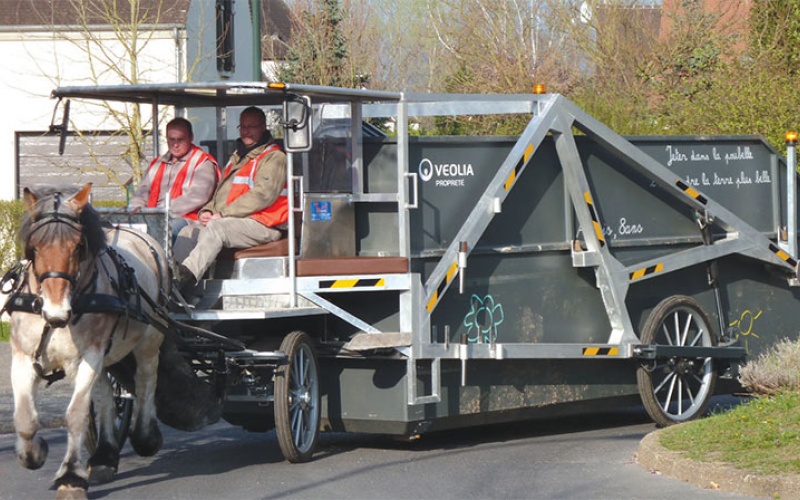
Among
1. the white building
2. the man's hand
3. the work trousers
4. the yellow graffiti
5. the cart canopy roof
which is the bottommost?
the yellow graffiti

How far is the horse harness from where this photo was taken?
7.69m

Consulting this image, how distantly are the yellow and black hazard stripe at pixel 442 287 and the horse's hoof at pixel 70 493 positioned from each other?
2928mm

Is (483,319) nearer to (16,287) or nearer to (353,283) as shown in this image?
(353,283)

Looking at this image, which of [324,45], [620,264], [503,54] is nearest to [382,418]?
[620,264]

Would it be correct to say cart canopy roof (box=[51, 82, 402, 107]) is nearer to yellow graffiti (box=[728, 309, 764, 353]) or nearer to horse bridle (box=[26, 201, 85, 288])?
horse bridle (box=[26, 201, 85, 288])

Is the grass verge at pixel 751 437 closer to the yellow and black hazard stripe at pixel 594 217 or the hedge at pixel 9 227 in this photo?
the yellow and black hazard stripe at pixel 594 217

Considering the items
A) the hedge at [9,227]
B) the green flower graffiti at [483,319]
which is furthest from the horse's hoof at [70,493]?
the hedge at [9,227]

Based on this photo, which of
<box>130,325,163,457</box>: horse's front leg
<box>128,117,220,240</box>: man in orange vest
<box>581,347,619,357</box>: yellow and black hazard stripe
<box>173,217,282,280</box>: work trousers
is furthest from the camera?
<box>581,347,619,357</box>: yellow and black hazard stripe

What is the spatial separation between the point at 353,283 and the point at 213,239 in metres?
1.03

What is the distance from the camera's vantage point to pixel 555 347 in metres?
10.3

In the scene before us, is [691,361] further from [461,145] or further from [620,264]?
[461,145]

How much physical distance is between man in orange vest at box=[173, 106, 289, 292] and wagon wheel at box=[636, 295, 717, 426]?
3337mm

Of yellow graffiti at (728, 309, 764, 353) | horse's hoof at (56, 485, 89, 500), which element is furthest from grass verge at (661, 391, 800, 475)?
horse's hoof at (56, 485, 89, 500)

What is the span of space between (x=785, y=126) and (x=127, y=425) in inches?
393
